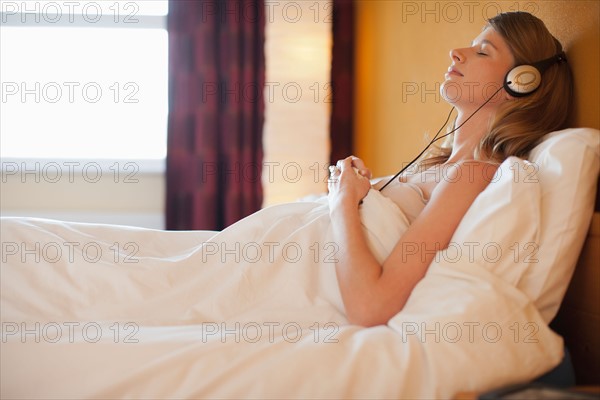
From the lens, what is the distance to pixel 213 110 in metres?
3.73

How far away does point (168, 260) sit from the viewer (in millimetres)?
1414

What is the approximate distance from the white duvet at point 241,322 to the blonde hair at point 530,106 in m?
0.35

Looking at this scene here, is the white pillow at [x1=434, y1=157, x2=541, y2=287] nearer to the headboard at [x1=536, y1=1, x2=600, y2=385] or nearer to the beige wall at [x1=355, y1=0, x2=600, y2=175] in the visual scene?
the headboard at [x1=536, y1=1, x2=600, y2=385]

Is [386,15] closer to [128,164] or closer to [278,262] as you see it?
[128,164]

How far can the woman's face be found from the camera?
163 cm

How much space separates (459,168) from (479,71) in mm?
372

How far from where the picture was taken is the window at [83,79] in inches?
152

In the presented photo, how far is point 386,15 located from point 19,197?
8.04 ft

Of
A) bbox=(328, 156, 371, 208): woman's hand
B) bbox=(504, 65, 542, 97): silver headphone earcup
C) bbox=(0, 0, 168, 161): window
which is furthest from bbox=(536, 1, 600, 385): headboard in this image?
bbox=(0, 0, 168, 161): window

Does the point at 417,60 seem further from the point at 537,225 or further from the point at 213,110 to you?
the point at 537,225

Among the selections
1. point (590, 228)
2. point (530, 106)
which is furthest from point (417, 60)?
point (590, 228)

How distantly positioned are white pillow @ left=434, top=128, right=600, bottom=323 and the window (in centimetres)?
297

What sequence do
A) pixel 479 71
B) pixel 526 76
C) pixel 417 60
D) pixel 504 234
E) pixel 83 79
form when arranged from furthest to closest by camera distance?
pixel 83 79 < pixel 417 60 < pixel 479 71 < pixel 526 76 < pixel 504 234

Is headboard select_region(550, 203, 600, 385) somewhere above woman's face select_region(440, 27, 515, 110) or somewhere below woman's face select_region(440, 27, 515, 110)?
below
